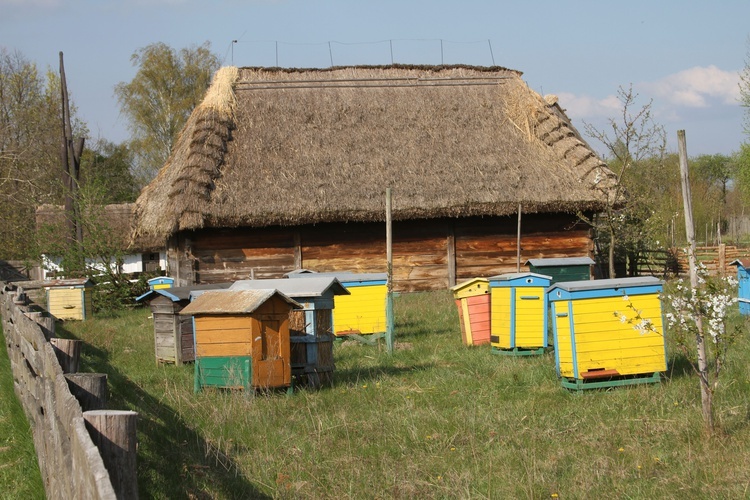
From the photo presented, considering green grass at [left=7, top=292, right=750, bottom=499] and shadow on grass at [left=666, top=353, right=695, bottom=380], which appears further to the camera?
shadow on grass at [left=666, top=353, right=695, bottom=380]

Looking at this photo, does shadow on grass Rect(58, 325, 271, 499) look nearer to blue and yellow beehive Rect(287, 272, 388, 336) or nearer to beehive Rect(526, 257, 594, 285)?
blue and yellow beehive Rect(287, 272, 388, 336)

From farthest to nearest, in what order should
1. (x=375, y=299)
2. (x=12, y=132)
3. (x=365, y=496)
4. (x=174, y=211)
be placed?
(x=12, y=132) → (x=174, y=211) → (x=375, y=299) → (x=365, y=496)

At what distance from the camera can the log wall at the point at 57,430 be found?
2799mm

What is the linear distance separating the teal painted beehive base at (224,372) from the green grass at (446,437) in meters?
0.14

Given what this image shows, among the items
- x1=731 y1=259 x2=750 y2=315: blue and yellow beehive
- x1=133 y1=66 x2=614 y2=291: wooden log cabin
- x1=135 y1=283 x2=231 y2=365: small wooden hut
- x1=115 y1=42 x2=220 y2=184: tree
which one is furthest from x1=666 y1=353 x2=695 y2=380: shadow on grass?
x1=115 y1=42 x2=220 y2=184: tree

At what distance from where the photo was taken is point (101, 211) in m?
23.0

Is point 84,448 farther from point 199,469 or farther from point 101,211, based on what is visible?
point 101,211

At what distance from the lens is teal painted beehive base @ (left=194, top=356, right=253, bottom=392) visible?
8188 mm

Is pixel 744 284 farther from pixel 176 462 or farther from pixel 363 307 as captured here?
pixel 176 462

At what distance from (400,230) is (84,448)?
19.8 metres

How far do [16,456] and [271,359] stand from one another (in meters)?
2.65

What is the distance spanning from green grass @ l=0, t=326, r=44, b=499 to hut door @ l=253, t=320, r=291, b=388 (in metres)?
2.19

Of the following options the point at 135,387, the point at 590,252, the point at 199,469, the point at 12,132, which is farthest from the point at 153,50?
the point at 199,469

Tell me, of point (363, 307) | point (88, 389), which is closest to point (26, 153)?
point (363, 307)
